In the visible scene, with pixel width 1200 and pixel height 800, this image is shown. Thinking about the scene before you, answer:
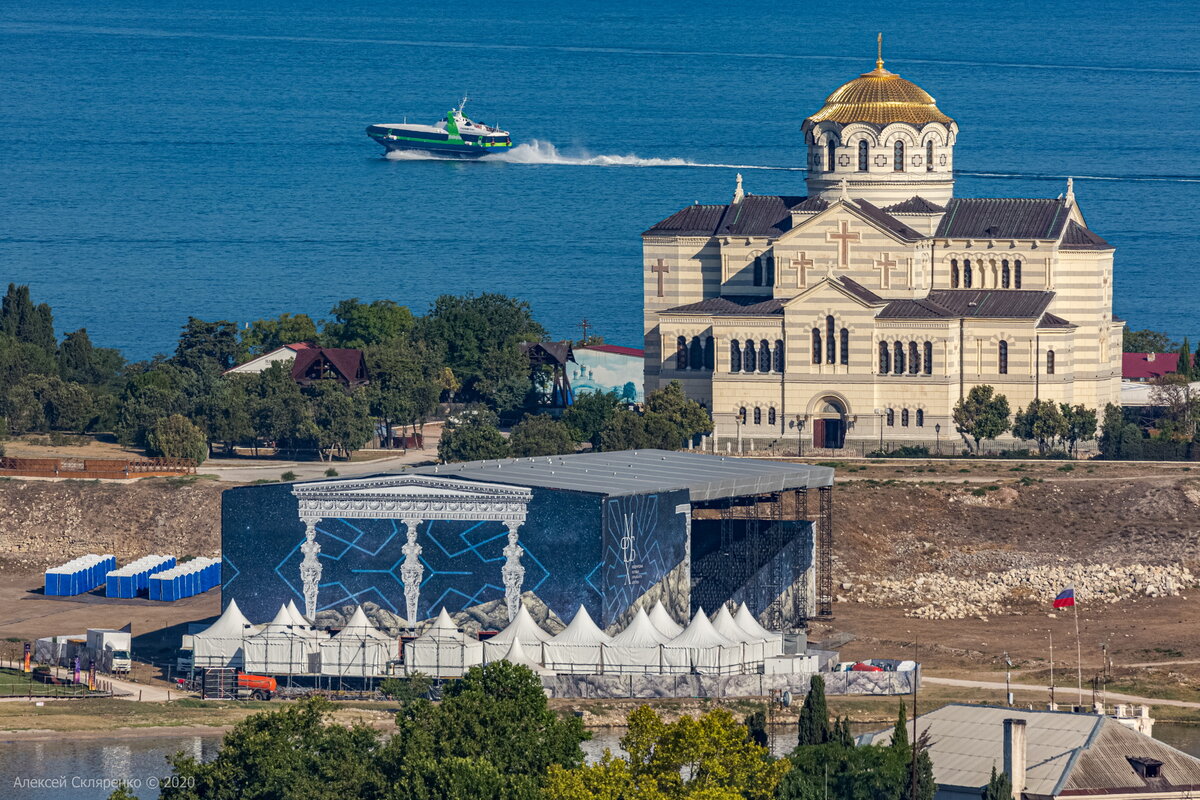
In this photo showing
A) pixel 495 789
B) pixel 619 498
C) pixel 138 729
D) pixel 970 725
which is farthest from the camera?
pixel 619 498

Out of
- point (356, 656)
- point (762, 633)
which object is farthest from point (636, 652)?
point (356, 656)

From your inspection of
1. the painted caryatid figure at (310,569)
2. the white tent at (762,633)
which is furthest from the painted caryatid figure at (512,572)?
the white tent at (762,633)

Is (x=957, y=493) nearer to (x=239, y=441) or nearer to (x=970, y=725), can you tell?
(x=239, y=441)

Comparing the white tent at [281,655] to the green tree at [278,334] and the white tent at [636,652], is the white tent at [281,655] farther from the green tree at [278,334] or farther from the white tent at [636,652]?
the green tree at [278,334]

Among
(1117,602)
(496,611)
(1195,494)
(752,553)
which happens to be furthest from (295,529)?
(1195,494)

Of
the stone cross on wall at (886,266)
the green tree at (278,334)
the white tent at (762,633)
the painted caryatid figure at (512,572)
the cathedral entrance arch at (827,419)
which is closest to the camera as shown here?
the white tent at (762,633)

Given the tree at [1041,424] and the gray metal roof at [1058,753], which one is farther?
the tree at [1041,424]
